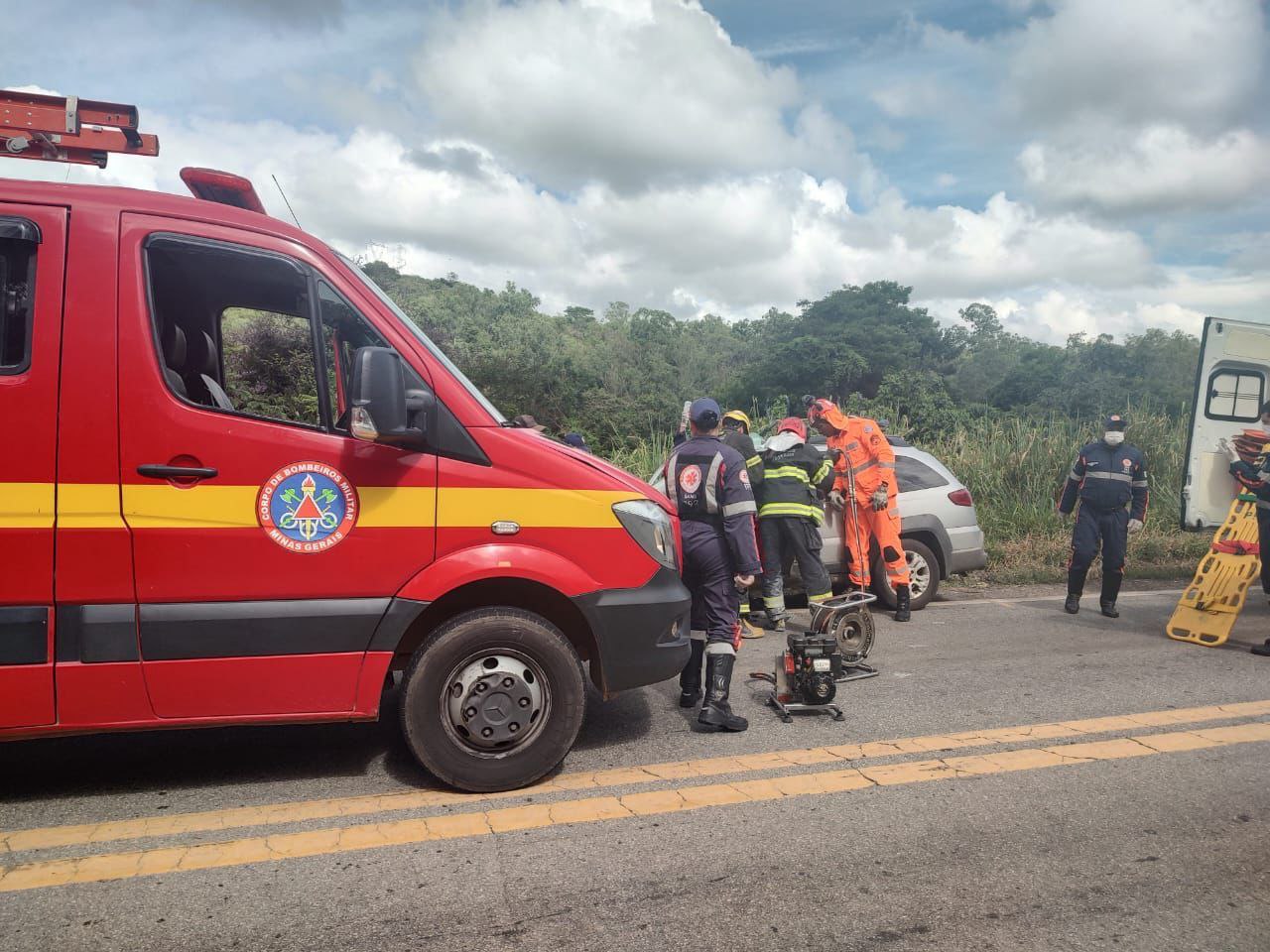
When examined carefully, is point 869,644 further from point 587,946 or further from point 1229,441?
point 1229,441

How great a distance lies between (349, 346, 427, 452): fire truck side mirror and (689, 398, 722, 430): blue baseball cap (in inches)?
75.8

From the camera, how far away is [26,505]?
129 inches

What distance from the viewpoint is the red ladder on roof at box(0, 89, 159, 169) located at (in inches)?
159

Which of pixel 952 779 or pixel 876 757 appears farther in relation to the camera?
pixel 876 757

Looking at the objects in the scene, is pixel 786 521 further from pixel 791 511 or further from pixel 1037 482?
pixel 1037 482

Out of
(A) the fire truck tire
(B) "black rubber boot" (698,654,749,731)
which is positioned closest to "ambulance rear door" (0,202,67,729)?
(A) the fire truck tire

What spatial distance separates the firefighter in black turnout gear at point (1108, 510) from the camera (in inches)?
317

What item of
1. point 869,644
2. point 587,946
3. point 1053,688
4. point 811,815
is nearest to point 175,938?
point 587,946

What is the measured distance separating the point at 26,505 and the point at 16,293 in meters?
0.78

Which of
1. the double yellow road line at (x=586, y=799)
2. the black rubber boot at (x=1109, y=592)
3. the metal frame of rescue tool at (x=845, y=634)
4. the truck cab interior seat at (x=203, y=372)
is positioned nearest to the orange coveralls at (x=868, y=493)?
the metal frame of rescue tool at (x=845, y=634)

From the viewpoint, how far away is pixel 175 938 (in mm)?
2688

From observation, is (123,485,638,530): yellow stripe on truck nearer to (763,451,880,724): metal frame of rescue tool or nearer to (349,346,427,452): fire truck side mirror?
(349,346,427,452): fire truck side mirror

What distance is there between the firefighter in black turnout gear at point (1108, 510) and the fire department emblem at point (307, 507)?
6.75m

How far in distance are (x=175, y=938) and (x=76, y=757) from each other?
6.11 ft
